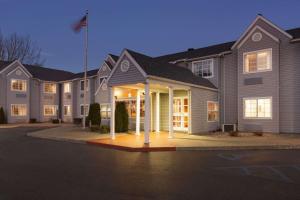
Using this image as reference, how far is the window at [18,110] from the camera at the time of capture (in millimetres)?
34269

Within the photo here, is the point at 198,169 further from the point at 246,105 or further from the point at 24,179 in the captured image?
the point at 246,105

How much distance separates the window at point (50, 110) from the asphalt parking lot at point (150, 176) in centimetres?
2769

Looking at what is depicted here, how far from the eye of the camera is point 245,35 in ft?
64.9

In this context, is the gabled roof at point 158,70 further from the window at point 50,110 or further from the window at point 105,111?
the window at point 50,110

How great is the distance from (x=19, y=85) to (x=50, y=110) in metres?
A: 5.41

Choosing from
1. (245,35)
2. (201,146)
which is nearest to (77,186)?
(201,146)

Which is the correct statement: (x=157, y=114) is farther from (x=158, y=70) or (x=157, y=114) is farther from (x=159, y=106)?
(x=158, y=70)

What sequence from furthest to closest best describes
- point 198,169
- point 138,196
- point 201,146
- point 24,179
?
point 201,146 < point 198,169 < point 24,179 < point 138,196

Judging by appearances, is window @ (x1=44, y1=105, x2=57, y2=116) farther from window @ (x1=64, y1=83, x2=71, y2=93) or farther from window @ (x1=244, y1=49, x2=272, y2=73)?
window @ (x1=244, y1=49, x2=272, y2=73)

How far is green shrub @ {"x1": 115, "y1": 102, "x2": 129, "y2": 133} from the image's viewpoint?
65.9 feet

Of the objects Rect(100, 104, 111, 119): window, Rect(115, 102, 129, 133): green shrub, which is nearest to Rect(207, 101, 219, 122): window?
Rect(115, 102, 129, 133): green shrub

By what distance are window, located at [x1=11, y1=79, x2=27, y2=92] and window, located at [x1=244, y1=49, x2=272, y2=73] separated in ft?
91.6

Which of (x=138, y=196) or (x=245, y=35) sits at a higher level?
(x=245, y=35)

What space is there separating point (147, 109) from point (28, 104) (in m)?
26.8
